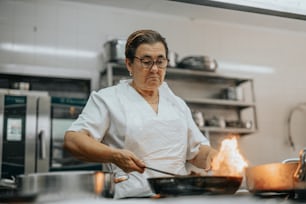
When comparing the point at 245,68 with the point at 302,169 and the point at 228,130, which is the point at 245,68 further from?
the point at 302,169

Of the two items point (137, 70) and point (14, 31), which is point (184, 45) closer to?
point (14, 31)

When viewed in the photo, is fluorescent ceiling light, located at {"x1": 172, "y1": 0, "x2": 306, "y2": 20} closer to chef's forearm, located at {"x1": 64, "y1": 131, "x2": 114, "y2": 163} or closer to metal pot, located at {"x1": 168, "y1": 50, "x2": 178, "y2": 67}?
chef's forearm, located at {"x1": 64, "y1": 131, "x2": 114, "y2": 163}

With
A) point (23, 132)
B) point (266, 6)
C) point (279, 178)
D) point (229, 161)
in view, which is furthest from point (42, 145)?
point (279, 178)

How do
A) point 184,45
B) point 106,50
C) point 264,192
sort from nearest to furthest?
point 264,192 < point 106,50 < point 184,45

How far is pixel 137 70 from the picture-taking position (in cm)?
135

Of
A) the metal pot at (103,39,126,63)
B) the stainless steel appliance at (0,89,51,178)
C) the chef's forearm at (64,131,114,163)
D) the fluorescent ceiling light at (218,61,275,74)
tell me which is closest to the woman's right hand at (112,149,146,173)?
the chef's forearm at (64,131,114,163)

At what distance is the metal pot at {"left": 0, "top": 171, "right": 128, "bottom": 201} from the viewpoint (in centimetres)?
64

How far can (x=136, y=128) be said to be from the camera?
129 centimetres

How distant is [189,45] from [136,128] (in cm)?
238

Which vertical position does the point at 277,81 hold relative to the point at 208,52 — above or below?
below

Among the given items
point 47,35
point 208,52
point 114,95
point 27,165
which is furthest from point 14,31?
point 114,95

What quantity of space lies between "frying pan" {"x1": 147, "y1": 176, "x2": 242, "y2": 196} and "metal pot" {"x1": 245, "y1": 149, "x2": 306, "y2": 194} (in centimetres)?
13

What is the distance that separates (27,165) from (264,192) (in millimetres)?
2017

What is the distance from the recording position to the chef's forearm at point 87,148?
1.14m
